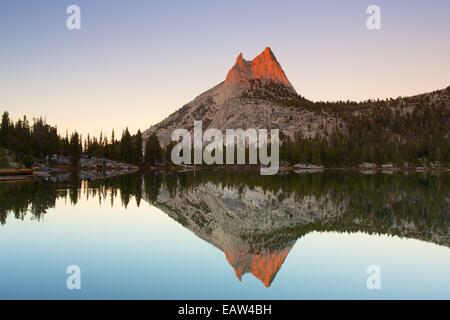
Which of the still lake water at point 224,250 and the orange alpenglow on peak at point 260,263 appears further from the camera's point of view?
the orange alpenglow on peak at point 260,263

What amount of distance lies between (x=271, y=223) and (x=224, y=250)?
34.5ft

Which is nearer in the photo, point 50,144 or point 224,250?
point 224,250

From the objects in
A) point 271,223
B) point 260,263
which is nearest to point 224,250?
point 260,263

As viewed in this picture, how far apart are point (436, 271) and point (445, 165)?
6535 inches

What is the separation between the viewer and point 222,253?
22234mm

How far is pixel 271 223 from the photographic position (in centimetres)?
3297

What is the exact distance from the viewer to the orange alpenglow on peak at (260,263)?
17891 mm

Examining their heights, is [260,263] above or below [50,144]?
below

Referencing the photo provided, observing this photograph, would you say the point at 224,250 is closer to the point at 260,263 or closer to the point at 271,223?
the point at 260,263

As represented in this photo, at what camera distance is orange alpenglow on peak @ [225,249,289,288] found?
704 inches

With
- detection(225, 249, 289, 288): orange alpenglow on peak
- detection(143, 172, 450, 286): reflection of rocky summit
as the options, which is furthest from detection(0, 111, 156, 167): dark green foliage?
detection(225, 249, 289, 288): orange alpenglow on peak

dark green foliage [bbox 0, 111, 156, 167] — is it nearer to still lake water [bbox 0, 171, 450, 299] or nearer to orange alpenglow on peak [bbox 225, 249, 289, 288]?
still lake water [bbox 0, 171, 450, 299]

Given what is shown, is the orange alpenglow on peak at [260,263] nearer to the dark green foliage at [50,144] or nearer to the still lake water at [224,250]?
the still lake water at [224,250]

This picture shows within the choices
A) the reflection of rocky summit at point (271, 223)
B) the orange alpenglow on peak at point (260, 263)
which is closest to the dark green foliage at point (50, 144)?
the reflection of rocky summit at point (271, 223)
